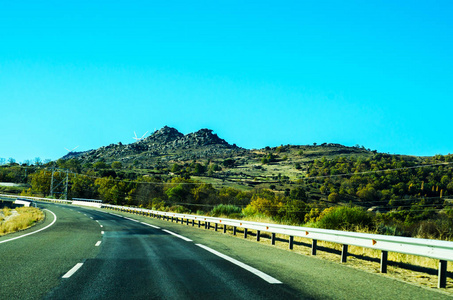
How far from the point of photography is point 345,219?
16.5 meters

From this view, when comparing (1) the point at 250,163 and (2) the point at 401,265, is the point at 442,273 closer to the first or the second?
(2) the point at 401,265

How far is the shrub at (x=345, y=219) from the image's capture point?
53.2 feet

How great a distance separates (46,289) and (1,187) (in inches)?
6332

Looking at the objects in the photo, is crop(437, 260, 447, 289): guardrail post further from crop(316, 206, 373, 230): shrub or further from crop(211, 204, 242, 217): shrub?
crop(211, 204, 242, 217): shrub

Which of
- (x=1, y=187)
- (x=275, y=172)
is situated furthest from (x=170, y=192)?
(x=1, y=187)

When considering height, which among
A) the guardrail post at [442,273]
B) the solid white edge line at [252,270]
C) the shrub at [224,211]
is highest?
the guardrail post at [442,273]

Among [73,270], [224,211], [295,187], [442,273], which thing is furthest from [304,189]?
Result: [73,270]

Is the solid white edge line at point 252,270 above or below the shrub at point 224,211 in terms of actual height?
above

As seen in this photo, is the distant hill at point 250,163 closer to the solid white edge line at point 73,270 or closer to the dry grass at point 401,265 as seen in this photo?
the dry grass at point 401,265

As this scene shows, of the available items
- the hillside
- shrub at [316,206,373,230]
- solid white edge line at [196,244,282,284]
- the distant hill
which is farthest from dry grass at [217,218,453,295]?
the distant hill

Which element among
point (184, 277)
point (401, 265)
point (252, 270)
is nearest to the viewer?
point (184, 277)

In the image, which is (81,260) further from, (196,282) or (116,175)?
(116,175)

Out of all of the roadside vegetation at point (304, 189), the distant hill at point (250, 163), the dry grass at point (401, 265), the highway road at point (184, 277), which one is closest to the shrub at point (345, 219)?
the roadside vegetation at point (304, 189)

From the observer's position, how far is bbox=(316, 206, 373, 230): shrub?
16219 mm
